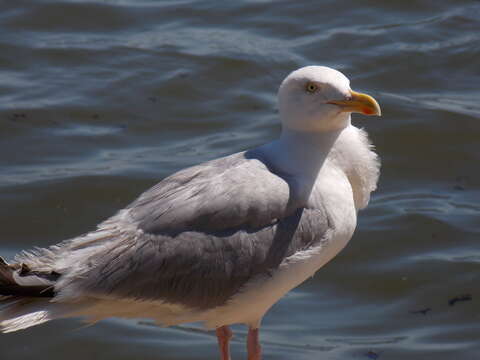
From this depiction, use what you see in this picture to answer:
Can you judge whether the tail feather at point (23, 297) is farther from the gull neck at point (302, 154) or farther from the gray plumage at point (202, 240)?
the gull neck at point (302, 154)

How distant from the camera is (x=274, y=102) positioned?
9773 millimetres

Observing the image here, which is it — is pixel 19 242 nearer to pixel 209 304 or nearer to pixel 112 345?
pixel 112 345

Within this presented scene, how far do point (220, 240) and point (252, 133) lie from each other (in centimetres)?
429

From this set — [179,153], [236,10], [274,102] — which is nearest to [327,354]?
[179,153]

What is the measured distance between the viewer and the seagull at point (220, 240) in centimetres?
479

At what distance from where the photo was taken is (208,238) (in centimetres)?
491

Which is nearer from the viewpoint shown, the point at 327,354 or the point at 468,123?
the point at 327,354

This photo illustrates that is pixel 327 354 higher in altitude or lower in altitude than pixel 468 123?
lower

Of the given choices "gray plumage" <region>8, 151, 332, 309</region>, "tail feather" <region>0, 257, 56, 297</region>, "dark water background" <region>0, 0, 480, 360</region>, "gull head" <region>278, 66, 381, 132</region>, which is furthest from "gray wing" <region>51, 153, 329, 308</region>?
"dark water background" <region>0, 0, 480, 360</region>

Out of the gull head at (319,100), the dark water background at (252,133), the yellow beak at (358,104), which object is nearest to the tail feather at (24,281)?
the gull head at (319,100)

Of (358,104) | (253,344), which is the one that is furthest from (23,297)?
(358,104)

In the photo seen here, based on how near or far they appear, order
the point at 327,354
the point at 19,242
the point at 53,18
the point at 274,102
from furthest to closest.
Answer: the point at 53,18, the point at 274,102, the point at 19,242, the point at 327,354

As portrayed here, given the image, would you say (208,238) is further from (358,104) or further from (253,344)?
(358,104)

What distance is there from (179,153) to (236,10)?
2.95m
